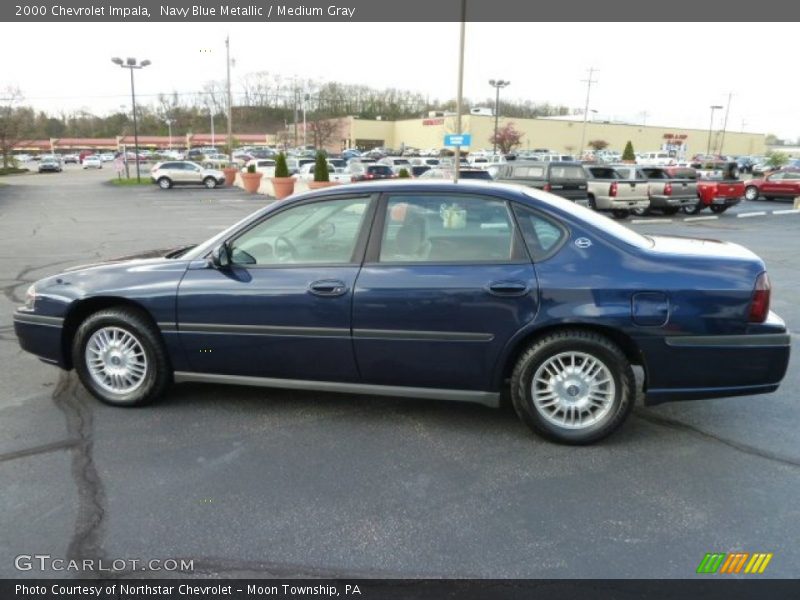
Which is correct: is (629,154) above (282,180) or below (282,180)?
above

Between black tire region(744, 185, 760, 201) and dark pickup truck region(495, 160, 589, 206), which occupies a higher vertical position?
dark pickup truck region(495, 160, 589, 206)

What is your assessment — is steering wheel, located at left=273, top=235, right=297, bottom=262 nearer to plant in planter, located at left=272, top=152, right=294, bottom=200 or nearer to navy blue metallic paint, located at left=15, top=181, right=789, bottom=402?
navy blue metallic paint, located at left=15, top=181, right=789, bottom=402

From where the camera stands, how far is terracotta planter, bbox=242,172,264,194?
111ft

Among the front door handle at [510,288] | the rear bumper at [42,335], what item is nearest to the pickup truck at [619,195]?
the front door handle at [510,288]

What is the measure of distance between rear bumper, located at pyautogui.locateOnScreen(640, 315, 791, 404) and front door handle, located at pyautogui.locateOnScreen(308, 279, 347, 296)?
1.83 m

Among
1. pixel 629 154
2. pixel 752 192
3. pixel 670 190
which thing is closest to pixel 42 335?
pixel 670 190

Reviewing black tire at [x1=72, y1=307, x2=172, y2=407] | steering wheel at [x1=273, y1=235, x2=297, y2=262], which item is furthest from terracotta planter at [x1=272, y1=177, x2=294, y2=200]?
steering wheel at [x1=273, y1=235, x2=297, y2=262]

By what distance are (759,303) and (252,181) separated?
32667 millimetres

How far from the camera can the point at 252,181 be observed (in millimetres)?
33969

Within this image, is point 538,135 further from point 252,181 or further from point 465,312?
point 465,312

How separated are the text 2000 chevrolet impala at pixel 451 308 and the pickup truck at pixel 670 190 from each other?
17.0 meters

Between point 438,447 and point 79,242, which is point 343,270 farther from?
point 79,242
